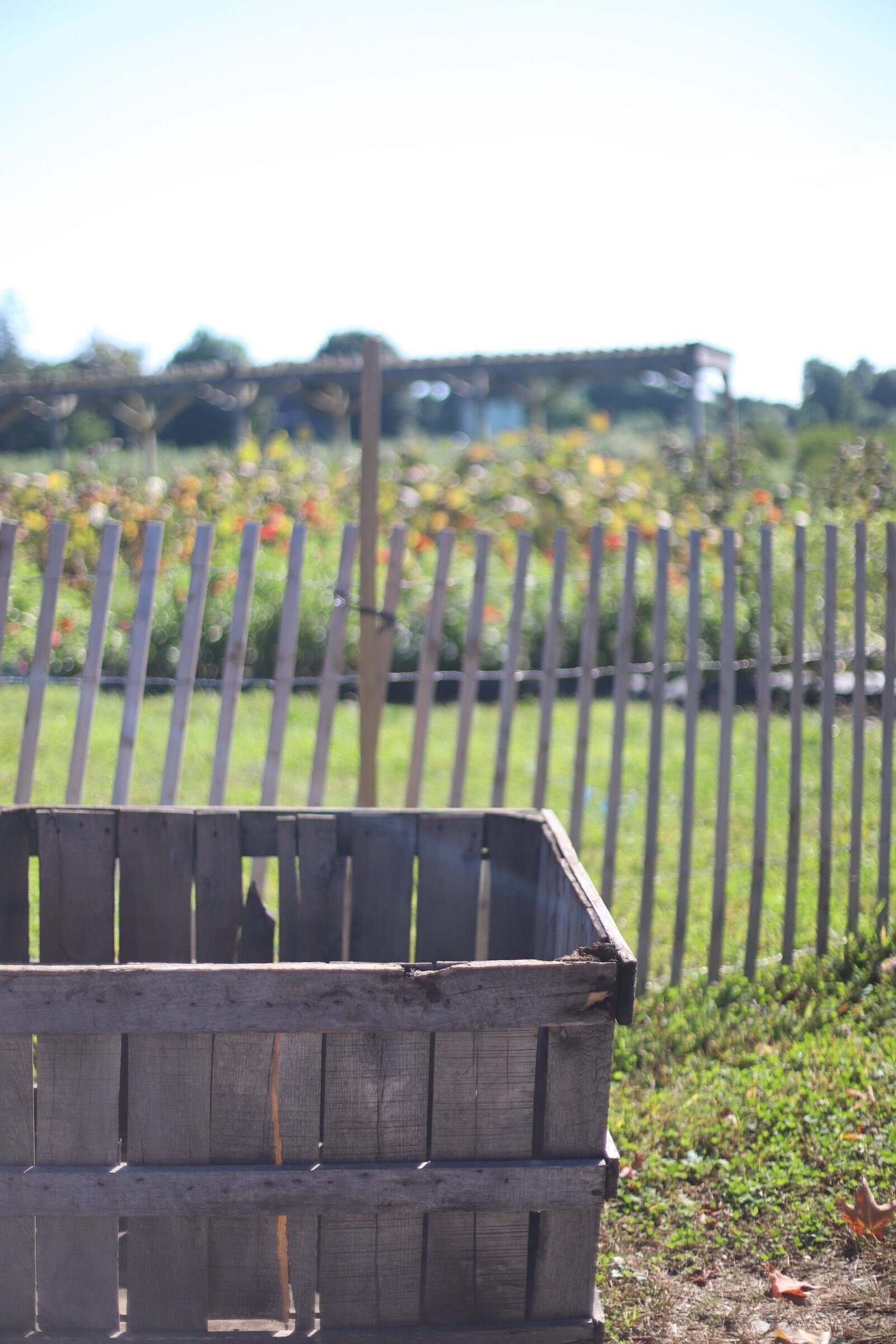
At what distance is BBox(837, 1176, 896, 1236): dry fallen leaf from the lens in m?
2.37

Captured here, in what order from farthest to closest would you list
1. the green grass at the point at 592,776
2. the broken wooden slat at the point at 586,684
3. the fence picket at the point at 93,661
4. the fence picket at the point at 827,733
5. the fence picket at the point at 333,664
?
the green grass at the point at 592,776, the fence picket at the point at 827,733, the broken wooden slat at the point at 586,684, the fence picket at the point at 333,664, the fence picket at the point at 93,661

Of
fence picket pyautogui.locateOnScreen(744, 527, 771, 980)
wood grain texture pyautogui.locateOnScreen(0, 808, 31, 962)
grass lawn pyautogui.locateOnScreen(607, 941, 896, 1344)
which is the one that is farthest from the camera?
fence picket pyautogui.locateOnScreen(744, 527, 771, 980)

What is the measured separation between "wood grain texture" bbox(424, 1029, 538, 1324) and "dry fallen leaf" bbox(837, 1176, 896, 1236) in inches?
41.0

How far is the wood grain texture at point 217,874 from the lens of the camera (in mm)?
2404

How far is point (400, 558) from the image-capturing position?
336 cm

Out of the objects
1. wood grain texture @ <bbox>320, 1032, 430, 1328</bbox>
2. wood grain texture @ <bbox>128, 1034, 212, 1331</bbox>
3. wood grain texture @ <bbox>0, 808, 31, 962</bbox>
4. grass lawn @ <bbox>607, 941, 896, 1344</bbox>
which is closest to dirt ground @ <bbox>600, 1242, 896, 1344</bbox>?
grass lawn @ <bbox>607, 941, 896, 1344</bbox>

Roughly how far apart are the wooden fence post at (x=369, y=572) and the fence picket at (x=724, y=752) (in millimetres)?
1188

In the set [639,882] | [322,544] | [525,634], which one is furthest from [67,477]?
[639,882]

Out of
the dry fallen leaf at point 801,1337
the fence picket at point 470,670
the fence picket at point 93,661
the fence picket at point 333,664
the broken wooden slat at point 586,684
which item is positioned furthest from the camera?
the broken wooden slat at point 586,684

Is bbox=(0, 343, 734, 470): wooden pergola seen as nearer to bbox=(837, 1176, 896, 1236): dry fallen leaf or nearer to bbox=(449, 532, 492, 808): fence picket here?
bbox=(449, 532, 492, 808): fence picket

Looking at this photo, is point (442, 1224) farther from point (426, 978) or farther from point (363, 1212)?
point (426, 978)

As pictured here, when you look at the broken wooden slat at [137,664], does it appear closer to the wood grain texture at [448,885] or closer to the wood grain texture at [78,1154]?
the wood grain texture at [448,885]

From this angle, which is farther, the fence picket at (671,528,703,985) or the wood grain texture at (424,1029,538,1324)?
the fence picket at (671,528,703,985)

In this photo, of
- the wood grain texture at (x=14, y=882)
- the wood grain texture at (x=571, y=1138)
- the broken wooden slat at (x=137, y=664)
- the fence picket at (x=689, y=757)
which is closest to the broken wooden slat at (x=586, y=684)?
the fence picket at (x=689, y=757)
